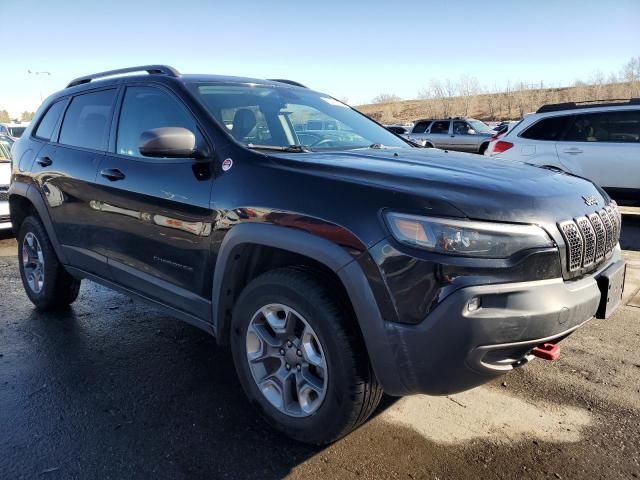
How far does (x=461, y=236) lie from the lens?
7.03ft

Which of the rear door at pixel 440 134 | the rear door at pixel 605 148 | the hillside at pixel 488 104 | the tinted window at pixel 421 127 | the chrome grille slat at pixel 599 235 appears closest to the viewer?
the chrome grille slat at pixel 599 235

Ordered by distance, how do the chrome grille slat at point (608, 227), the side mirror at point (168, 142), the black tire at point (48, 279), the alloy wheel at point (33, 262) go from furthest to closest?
the alloy wheel at point (33, 262)
the black tire at point (48, 279)
the side mirror at point (168, 142)
the chrome grille slat at point (608, 227)

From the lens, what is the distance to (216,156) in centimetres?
291

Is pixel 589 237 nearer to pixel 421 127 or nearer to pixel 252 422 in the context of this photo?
pixel 252 422

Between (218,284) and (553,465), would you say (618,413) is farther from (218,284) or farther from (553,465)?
(218,284)

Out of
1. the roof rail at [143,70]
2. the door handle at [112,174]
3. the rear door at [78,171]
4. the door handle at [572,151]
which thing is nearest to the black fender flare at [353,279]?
the door handle at [112,174]

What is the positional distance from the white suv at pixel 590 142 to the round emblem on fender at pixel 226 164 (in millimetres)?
6948

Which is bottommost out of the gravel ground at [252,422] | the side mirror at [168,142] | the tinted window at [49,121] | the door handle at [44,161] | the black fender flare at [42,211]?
the gravel ground at [252,422]

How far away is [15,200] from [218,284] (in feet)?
10.0

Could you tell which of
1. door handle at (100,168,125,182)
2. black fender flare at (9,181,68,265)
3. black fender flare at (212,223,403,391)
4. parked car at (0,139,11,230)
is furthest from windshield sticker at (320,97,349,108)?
parked car at (0,139,11,230)

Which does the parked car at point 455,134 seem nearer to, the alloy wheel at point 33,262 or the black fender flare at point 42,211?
the alloy wheel at point 33,262

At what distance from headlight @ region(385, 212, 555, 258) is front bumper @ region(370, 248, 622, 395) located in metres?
0.15

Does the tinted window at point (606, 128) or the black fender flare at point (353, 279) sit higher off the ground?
the tinted window at point (606, 128)

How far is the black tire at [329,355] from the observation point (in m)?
2.36
